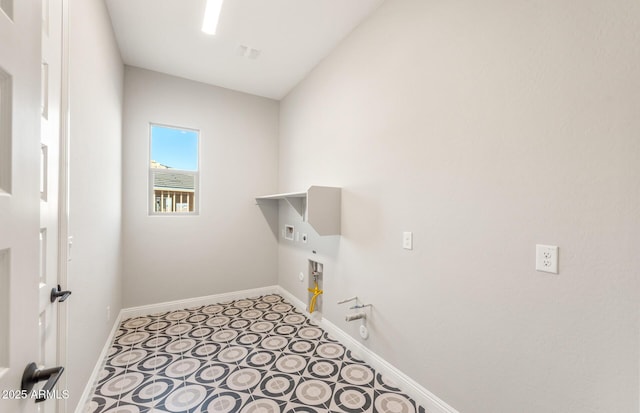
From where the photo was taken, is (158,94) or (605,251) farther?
(158,94)

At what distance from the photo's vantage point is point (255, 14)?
2273 millimetres

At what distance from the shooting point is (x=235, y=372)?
210 centimetres

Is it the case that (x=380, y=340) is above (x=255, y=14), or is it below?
below

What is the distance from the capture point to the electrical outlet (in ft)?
3.91

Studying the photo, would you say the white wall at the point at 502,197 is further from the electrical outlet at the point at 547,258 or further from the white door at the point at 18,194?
the white door at the point at 18,194

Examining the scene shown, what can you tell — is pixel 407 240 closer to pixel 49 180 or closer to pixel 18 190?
pixel 18 190

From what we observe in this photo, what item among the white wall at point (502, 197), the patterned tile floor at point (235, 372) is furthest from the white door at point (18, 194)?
the white wall at point (502, 197)

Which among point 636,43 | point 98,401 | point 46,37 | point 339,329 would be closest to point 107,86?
point 46,37

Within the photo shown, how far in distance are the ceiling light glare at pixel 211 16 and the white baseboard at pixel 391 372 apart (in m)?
2.99

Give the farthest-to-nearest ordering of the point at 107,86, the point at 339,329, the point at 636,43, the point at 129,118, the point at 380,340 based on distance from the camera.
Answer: the point at 129,118 → the point at 339,329 → the point at 107,86 → the point at 380,340 → the point at 636,43

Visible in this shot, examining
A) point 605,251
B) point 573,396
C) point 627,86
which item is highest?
point 627,86

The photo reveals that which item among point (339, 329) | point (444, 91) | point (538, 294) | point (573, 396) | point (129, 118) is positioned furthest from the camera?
point (129, 118)

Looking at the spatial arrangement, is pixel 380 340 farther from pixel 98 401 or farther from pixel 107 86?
pixel 107 86

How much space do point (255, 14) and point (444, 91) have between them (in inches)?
67.1
